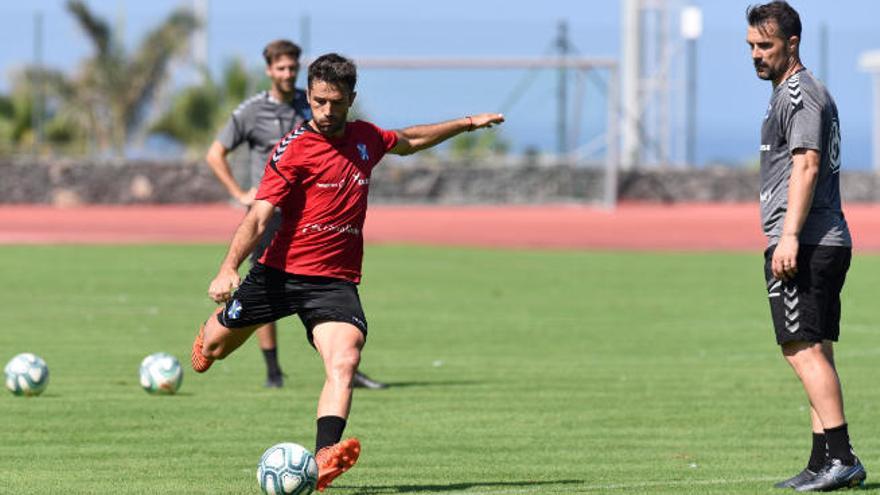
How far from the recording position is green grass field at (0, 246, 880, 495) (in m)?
9.28

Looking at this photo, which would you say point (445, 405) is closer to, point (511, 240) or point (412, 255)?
point (412, 255)

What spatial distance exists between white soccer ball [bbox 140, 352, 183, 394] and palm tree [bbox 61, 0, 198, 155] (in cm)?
3440

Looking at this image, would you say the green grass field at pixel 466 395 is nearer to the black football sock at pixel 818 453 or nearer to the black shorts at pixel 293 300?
the black football sock at pixel 818 453

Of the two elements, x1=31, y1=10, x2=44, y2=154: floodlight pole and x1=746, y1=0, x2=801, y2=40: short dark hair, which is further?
x1=31, y1=10, x2=44, y2=154: floodlight pole

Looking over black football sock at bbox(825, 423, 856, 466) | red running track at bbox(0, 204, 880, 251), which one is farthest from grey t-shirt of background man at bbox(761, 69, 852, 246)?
red running track at bbox(0, 204, 880, 251)

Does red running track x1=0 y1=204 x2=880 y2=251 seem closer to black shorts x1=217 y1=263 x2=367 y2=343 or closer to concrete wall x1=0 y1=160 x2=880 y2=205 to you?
concrete wall x1=0 y1=160 x2=880 y2=205

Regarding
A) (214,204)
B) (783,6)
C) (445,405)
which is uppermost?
(783,6)

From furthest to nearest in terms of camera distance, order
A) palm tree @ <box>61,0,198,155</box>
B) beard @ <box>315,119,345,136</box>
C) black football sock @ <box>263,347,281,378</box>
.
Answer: palm tree @ <box>61,0,198,155</box>
black football sock @ <box>263,347,281,378</box>
beard @ <box>315,119,345,136</box>

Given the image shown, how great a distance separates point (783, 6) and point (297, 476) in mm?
3031

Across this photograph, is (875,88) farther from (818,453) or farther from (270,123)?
(818,453)

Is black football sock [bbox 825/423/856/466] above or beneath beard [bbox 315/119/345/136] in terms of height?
beneath

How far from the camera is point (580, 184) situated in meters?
44.2

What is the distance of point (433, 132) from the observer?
9422 mm

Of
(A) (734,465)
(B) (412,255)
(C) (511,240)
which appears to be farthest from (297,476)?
(C) (511,240)
